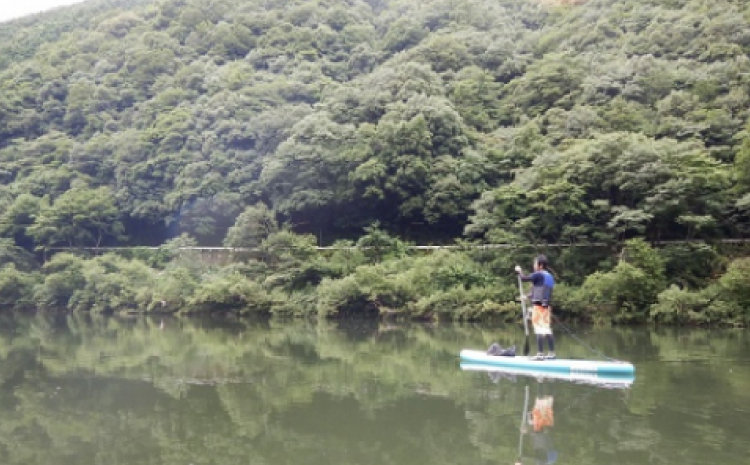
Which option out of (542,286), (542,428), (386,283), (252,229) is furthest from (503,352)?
(252,229)

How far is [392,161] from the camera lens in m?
30.2

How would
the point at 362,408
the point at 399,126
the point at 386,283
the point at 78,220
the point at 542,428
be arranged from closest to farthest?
the point at 542,428 < the point at 362,408 < the point at 386,283 < the point at 399,126 < the point at 78,220

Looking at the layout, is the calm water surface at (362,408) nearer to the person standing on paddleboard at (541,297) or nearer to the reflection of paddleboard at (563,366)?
the reflection of paddleboard at (563,366)

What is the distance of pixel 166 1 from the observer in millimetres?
56625

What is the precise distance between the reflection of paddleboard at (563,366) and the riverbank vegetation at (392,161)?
986 cm

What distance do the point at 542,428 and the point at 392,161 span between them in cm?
2357

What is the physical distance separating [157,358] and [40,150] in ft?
108

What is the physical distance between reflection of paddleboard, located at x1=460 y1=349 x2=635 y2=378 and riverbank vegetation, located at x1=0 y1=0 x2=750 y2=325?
9857 millimetres

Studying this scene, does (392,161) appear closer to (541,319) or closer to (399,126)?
(399,126)

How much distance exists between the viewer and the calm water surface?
6.62 metres

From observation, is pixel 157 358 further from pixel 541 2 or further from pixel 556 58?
pixel 541 2

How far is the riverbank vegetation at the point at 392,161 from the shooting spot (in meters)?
22.0

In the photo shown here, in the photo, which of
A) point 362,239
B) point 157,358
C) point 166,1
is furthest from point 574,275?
point 166,1

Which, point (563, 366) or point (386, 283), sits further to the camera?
point (386, 283)
